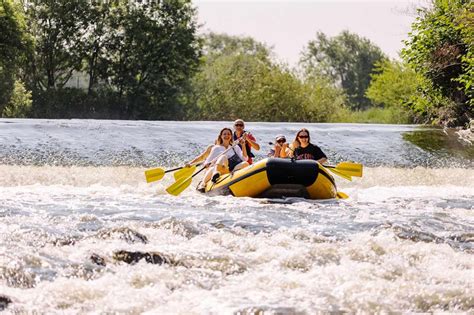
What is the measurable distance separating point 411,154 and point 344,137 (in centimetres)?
220

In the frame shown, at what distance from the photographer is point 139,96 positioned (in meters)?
38.6

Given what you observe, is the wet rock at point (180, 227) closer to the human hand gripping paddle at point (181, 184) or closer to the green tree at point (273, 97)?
the human hand gripping paddle at point (181, 184)

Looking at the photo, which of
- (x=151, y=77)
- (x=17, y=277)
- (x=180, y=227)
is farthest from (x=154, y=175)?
(x=151, y=77)

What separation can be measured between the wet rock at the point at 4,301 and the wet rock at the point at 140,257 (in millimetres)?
1061

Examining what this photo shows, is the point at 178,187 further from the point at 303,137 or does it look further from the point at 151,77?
the point at 151,77

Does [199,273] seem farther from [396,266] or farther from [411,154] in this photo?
[411,154]

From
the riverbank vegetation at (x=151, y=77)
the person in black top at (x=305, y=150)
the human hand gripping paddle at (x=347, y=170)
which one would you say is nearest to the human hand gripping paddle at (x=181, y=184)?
the person in black top at (x=305, y=150)

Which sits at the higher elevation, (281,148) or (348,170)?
(281,148)

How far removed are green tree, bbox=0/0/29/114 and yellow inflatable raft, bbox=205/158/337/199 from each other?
76.4 ft

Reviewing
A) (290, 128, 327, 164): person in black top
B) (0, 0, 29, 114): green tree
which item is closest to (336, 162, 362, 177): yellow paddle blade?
(290, 128, 327, 164): person in black top

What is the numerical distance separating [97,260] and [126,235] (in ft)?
2.98

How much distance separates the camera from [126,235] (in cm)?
647

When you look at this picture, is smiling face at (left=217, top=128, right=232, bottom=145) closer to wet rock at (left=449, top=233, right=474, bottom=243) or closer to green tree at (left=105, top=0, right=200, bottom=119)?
wet rock at (left=449, top=233, right=474, bottom=243)

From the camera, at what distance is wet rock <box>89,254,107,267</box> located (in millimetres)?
5500
